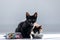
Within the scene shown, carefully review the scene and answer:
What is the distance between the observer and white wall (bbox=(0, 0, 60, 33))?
2.38 meters

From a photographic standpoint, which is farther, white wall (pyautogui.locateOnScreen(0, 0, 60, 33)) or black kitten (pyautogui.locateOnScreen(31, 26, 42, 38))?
white wall (pyautogui.locateOnScreen(0, 0, 60, 33))

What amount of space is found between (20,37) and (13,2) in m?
0.76

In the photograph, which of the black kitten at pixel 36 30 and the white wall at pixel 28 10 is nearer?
the black kitten at pixel 36 30

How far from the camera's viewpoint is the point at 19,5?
94.3 inches

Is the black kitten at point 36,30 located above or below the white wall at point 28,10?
below

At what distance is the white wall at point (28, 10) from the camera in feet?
7.82

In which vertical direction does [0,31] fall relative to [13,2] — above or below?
below

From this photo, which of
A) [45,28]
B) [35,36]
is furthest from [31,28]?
[45,28]

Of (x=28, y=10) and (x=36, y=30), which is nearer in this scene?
(x=36, y=30)

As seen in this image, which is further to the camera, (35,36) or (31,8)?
(31,8)

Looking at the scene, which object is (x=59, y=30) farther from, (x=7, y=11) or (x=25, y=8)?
(x=7, y=11)

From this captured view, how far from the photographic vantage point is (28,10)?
2.39m

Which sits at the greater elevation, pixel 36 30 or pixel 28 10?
pixel 28 10

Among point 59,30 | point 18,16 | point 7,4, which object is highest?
point 7,4
